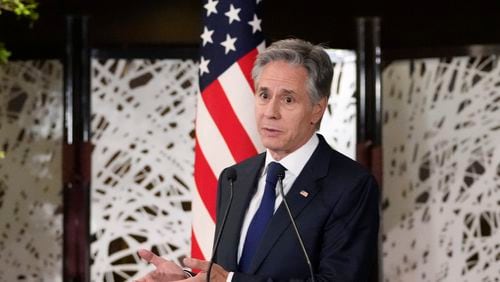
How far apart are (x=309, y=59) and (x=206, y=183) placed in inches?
59.1

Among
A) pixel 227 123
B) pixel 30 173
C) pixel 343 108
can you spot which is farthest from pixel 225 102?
pixel 30 173

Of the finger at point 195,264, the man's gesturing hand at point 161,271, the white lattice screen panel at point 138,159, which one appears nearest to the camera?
the finger at point 195,264

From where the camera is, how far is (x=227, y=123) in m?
3.55

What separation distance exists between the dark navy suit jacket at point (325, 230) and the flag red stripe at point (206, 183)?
1377 millimetres

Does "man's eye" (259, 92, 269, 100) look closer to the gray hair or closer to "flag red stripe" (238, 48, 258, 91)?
the gray hair

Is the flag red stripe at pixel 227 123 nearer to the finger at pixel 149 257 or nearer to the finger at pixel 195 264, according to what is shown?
the finger at pixel 149 257

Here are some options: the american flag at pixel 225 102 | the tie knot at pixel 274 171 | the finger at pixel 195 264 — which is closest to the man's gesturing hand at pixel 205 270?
the finger at pixel 195 264

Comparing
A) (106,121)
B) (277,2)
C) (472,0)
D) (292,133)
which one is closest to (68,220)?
(106,121)

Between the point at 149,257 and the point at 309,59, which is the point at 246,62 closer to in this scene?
the point at 309,59

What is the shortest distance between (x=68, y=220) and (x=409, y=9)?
2549 mm

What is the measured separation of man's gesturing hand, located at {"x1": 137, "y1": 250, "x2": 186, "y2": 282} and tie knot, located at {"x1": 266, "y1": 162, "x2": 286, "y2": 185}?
281 millimetres

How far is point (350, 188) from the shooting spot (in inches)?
83.0

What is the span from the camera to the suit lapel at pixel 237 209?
218 cm

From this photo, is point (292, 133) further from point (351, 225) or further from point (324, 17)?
point (324, 17)
